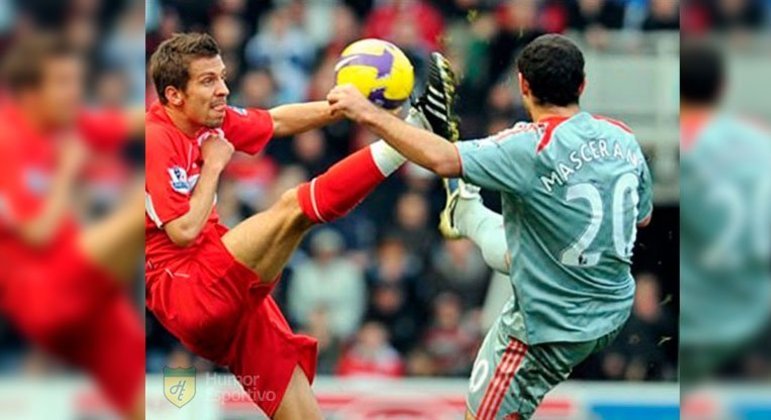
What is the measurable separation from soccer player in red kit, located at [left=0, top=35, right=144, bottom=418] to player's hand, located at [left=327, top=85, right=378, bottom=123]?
267cm

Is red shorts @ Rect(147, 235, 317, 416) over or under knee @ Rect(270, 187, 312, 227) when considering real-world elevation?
under

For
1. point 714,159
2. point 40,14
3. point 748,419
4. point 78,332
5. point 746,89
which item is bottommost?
point 748,419

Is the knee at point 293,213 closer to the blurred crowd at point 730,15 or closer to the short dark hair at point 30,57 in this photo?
the blurred crowd at point 730,15

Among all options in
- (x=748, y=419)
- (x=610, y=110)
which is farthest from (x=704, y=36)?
(x=610, y=110)

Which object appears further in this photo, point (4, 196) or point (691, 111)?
point (691, 111)

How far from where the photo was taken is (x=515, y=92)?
8.87 meters

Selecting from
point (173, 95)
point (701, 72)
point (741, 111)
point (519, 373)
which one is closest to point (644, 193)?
point (519, 373)

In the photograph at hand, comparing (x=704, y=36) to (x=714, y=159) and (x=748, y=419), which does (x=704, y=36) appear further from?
(x=748, y=419)

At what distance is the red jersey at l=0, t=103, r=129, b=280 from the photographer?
6.55ft

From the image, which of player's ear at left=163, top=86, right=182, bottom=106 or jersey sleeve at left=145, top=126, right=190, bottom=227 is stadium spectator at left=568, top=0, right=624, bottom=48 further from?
jersey sleeve at left=145, top=126, right=190, bottom=227

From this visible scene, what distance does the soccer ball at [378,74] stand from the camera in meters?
5.34

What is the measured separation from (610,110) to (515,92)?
0.72m

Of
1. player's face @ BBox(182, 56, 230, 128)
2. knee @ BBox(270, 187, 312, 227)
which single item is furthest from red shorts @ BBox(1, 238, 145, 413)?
player's face @ BBox(182, 56, 230, 128)

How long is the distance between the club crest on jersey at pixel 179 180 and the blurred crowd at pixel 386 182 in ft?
11.4
